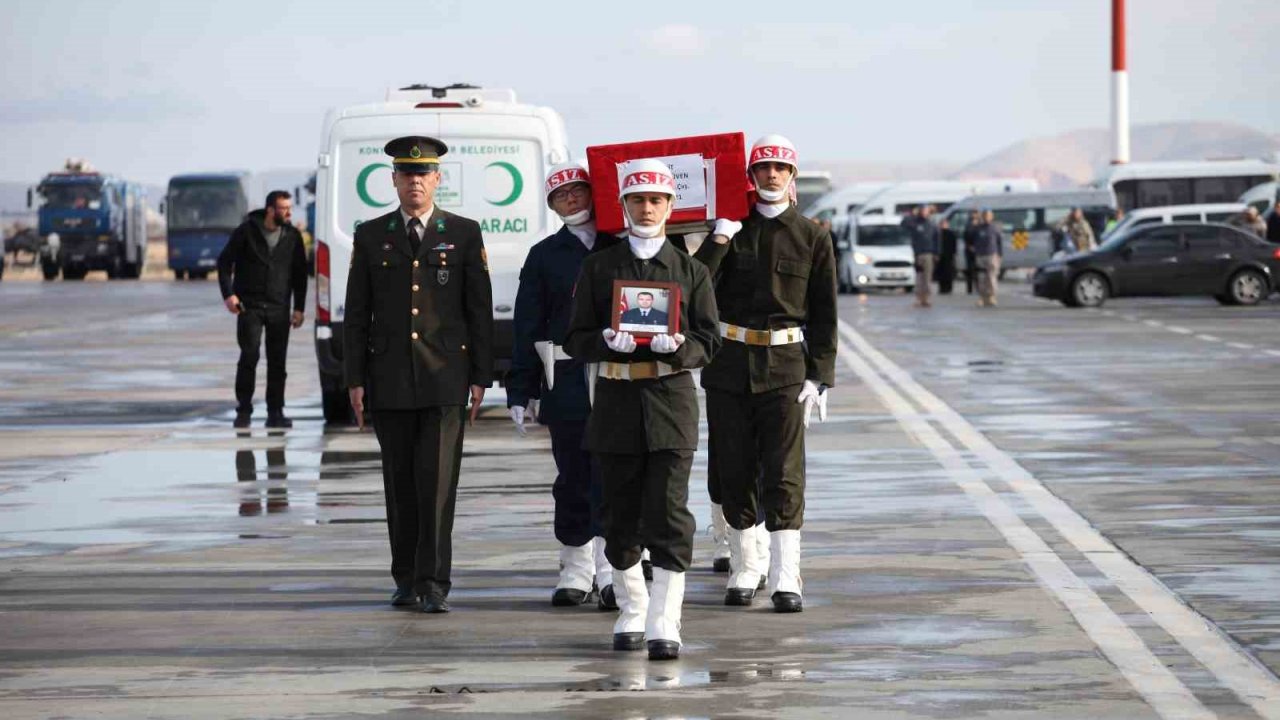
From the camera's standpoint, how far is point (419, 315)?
10070 mm

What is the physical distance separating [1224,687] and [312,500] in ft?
23.5

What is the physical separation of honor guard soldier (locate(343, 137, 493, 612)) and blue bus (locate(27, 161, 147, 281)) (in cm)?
6879

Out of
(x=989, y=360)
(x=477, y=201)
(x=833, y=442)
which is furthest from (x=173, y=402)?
(x=989, y=360)

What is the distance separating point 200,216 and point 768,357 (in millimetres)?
69187

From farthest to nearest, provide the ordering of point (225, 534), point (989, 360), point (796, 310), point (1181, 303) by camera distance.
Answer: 1. point (1181, 303)
2. point (989, 360)
3. point (225, 534)
4. point (796, 310)

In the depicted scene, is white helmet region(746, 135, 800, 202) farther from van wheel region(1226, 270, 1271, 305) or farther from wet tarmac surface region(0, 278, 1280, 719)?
van wheel region(1226, 270, 1271, 305)

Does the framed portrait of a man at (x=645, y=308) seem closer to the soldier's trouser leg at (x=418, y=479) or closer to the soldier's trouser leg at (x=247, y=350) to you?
the soldier's trouser leg at (x=418, y=479)

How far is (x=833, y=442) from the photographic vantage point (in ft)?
57.6

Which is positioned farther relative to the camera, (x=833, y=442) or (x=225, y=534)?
(x=833, y=442)

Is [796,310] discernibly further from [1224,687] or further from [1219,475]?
[1219,475]

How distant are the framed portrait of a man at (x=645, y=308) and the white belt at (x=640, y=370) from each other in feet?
0.47

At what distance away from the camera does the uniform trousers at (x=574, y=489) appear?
1012 cm

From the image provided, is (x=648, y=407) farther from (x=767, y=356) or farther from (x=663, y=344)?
(x=767, y=356)

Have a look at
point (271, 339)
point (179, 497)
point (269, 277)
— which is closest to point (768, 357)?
point (179, 497)
